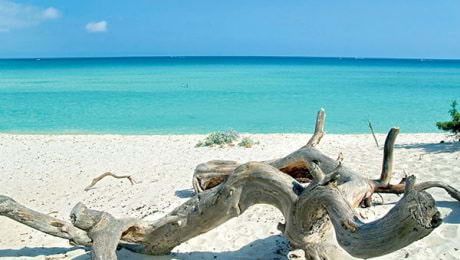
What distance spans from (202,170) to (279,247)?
240 centimetres

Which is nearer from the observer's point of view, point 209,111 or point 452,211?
point 452,211

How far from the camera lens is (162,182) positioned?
966 centimetres

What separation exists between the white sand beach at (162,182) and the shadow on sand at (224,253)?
12 mm

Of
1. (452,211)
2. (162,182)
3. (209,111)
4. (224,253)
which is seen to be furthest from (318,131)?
(209,111)

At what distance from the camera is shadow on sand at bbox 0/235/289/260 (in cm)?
536

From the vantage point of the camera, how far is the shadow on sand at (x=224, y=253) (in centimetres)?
536

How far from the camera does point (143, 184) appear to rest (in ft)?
31.5

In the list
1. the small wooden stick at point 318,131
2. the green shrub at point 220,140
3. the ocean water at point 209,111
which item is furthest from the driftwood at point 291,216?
the ocean water at point 209,111

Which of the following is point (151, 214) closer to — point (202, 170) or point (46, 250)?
point (202, 170)

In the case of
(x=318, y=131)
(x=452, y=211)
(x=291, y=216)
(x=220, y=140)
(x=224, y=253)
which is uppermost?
(x=318, y=131)

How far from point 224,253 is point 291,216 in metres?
1.54

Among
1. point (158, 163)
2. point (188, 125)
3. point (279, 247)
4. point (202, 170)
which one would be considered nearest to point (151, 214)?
point (202, 170)

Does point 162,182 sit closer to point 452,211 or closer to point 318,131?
point 318,131

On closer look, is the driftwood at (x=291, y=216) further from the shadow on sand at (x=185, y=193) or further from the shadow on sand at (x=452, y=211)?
the shadow on sand at (x=185, y=193)
